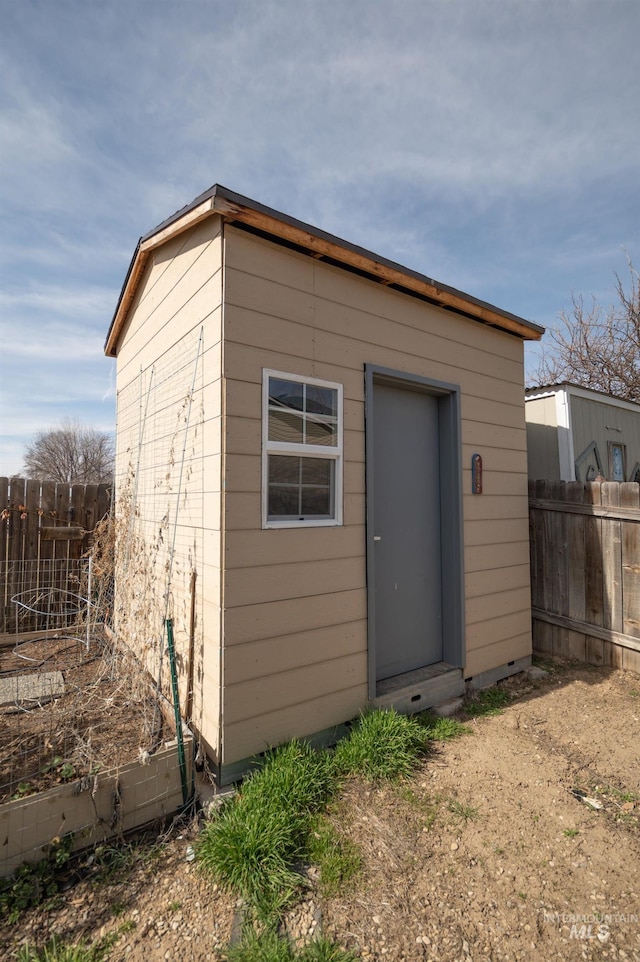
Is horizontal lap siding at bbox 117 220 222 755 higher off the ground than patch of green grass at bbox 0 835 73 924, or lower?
higher

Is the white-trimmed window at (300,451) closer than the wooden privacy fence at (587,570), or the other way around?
the white-trimmed window at (300,451)

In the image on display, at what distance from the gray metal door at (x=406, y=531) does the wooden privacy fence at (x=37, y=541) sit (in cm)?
337

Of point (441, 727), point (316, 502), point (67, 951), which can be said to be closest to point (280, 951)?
point (67, 951)

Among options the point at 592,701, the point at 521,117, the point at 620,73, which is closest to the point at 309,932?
the point at 592,701

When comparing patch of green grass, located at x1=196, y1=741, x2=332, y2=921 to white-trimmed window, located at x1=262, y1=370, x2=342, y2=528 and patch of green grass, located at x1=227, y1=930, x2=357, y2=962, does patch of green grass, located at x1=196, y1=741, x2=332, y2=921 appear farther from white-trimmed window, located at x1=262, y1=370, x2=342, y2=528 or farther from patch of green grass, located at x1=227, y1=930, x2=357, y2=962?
white-trimmed window, located at x1=262, y1=370, x2=342, y2=528

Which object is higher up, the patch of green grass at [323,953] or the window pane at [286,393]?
the window pane at [286,393]

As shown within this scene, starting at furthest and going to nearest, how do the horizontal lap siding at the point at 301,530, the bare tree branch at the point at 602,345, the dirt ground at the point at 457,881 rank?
the bare tree branch at the point at 602,345 → the horizontal lap siding at the point at 301,530 → the dirt ground at the point at 457,881

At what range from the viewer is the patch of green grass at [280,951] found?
1.66 m

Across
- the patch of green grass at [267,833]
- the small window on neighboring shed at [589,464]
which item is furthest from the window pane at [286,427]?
the small window on neighboring shed at [589,464]

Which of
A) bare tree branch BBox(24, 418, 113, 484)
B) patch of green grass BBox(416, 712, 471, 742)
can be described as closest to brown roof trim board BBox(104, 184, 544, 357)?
patch of green grass BBox(416, 712, 471, 742)

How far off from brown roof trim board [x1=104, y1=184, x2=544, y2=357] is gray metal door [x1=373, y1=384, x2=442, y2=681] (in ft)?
2.79

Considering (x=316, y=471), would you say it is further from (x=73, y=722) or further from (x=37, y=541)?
(x=37, y=541)

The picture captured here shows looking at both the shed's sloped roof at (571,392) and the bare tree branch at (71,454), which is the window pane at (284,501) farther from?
the bare tree branch at (71,454)

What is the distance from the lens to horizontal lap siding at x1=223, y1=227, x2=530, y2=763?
105 inches
